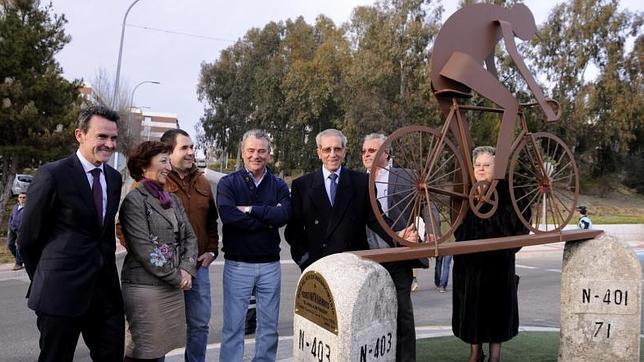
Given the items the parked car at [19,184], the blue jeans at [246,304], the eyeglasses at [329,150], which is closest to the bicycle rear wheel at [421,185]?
the eyeglasses at [329,150]

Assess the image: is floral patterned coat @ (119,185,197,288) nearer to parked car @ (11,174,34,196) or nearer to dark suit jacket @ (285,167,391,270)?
dark suit jacket @ (285,167,391,270)

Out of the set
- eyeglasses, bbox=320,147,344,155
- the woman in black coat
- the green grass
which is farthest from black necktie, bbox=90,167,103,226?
the green grass

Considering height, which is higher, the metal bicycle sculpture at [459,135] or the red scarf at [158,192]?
the metal bicycle sculpture at [459,135]

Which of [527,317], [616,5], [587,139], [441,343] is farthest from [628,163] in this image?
[441,343]

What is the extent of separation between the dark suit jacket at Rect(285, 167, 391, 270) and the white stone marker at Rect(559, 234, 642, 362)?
1667 mm

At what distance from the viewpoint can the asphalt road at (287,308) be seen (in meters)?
5.02

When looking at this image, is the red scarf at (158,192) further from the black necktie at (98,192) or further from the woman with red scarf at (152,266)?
the black necktie at (98,192)

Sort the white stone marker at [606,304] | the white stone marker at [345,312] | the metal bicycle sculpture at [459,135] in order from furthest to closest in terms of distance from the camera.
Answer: the white stone marker at [606,304] → the metal bicycle sculpture at [459,135] → the white stone marker at [345,312]

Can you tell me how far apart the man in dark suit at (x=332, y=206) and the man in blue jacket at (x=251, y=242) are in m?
0.20

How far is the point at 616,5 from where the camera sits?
27844 millimetres

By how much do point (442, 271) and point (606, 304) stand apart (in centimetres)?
452

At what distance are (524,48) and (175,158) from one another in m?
28.6

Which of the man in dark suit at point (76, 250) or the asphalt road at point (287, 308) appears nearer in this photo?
the man in dark suit at point (76, 250)

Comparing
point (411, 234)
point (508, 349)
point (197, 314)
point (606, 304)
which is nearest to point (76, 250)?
point (197, 314)
